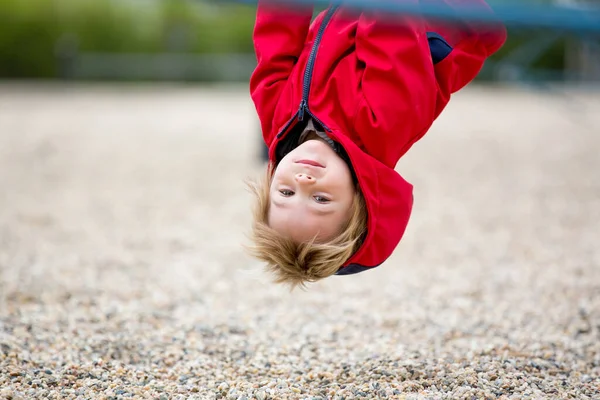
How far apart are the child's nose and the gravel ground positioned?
18.5 inches

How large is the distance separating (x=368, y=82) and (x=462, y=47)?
16.7 inches

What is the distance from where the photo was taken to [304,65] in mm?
2502

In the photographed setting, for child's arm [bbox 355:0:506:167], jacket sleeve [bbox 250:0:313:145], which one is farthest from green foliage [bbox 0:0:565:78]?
child's arm [bbox 355:0:506:167]

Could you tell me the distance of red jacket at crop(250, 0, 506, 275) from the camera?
7.68ft

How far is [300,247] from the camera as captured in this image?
7.92 feet

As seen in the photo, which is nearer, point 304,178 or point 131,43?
point 304,178

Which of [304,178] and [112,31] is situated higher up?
[112,31]

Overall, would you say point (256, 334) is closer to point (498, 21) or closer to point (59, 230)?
point (498, 21)

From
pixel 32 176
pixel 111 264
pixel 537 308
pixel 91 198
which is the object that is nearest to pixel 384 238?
pixel 537 308

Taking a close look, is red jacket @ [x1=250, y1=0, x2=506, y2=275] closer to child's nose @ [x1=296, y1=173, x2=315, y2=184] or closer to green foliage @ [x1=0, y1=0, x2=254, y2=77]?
child's nose @ [x1=296, y1=173, x2=315, y2=184]

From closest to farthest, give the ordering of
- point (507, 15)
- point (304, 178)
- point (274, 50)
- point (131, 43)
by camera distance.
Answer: point (507, 15) < point (304, 178) < point (274, 50) < point (131, 43)

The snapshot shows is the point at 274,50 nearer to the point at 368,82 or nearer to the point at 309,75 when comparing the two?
the point at 309,75

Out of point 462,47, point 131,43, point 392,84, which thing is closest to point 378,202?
point 392,84

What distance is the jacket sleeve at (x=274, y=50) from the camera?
2535mm
